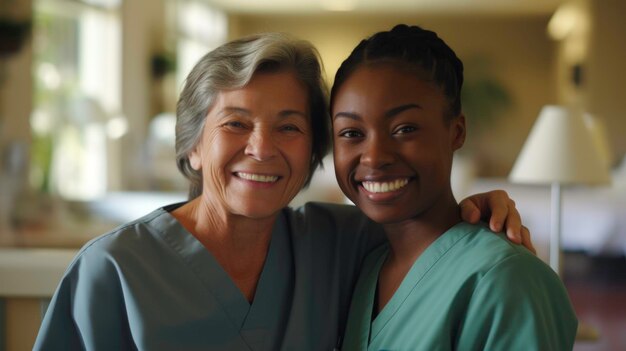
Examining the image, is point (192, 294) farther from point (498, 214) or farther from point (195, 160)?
point (498, 214)

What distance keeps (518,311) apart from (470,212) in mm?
253

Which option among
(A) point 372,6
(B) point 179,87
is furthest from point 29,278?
(A) point 372,6

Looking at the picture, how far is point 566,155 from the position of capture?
275 centimetres

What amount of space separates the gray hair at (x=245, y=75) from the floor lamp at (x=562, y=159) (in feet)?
5.12

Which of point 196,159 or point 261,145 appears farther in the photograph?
point 196,159

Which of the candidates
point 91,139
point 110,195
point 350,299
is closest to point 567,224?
point 110,195

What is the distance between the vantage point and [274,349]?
129 centimetres

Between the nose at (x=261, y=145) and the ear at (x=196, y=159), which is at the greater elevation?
the nose at (x=261, y=145)

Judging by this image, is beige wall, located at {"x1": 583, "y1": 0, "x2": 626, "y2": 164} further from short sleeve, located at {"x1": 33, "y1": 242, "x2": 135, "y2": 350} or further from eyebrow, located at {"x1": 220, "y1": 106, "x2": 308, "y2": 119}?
short sleeve, located at {"x1": 33, "y1": 242, "x2": 135, "y2": 350}

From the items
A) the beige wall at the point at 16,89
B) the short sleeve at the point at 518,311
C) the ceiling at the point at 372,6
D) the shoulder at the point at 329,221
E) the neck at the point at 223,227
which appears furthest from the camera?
the ceiling at the point at 372,6

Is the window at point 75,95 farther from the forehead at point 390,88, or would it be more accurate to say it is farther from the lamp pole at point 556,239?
the forehead at point 390,88

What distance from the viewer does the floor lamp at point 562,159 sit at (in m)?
2.73

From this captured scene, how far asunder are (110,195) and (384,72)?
4.89m

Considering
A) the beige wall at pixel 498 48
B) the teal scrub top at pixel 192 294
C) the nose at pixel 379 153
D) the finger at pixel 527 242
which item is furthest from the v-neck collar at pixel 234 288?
the beige wall at pixel 498 48
